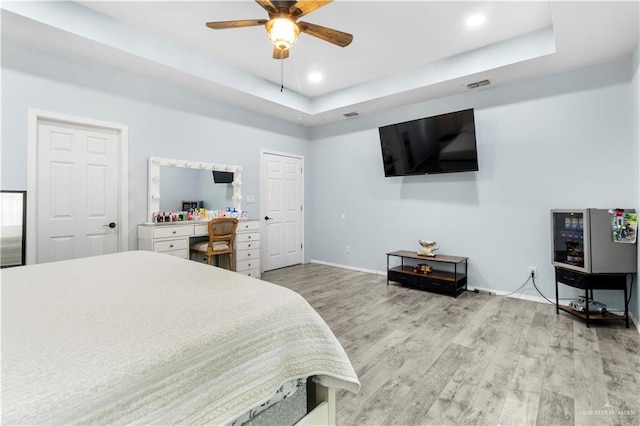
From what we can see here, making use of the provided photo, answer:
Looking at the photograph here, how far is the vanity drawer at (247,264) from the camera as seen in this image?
4324mm

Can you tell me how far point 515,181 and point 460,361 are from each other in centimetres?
249

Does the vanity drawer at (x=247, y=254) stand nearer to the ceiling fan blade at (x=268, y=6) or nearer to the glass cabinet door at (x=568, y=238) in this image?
the ceiling fan blade at (x=268, y=6)

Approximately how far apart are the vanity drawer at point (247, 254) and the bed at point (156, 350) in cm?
278

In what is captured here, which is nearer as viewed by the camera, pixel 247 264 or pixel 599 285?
pixel 599 285

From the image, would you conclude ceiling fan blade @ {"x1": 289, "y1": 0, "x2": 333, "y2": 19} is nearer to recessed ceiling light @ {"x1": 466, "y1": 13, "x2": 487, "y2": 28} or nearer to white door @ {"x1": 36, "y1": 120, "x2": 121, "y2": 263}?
recessed ceiling light @ {"x1": 466, "y1": 13, "x2": 487, "y2": 28}

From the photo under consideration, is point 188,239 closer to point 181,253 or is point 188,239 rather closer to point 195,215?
point 181,253

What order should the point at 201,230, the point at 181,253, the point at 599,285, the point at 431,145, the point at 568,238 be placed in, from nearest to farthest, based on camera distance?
the point at 599,285, the point at 568,238, the point at 181,253, the point at 201,230, the point at 431,145

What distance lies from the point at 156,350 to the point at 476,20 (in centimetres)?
361

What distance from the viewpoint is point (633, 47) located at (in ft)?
9.45

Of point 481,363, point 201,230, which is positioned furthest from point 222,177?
point 481,363

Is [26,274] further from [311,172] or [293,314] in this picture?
[311,172]

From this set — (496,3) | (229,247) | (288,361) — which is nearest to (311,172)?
(229,247)

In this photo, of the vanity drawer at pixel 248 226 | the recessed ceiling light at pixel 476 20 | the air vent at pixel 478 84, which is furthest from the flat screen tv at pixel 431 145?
the vanity drawer at pixel 248 226

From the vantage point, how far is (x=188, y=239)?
3826mm
